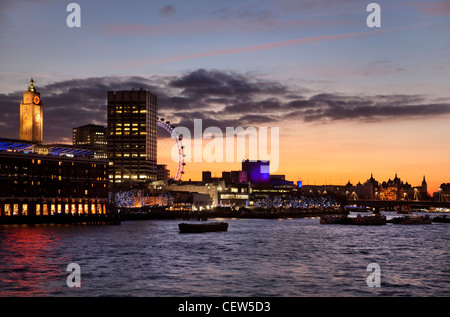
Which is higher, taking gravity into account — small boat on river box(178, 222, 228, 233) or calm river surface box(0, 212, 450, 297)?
calm river surface box(0, 212, 450, 297)

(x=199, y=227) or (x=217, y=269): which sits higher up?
(x=217, y=269)

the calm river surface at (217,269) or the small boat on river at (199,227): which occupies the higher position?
the calm river surface at (217,269)

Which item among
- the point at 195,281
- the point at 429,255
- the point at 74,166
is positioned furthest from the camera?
the point at 74,166

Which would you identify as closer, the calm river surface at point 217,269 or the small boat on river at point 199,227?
the calm river surface at point 217,269

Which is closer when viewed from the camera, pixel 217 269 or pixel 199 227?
pixel 217 269

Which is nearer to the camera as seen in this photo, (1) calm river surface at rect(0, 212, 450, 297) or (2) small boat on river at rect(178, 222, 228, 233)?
(1) calm river surface at rect(0, 212, 450, 297)

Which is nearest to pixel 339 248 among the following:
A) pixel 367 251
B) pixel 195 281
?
pixel 367 251
